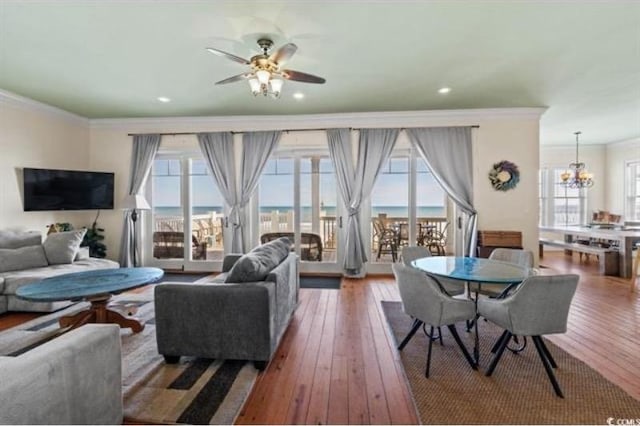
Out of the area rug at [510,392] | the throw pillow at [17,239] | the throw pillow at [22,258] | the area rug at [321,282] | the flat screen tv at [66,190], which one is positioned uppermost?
the flat screen tv at [66,190]

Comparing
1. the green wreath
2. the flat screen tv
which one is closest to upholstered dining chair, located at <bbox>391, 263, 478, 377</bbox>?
the green wreath

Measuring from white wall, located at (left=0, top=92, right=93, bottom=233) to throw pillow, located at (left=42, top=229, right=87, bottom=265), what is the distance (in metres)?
0.98

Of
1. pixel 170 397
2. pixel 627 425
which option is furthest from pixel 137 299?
pixel 627 425

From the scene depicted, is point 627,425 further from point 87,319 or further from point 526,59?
point 87,319

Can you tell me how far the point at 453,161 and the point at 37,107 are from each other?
677 cm

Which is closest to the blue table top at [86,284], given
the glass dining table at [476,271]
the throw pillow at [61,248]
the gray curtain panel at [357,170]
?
the throw pillow at [61,248]

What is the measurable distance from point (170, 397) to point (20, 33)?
11.4 ft

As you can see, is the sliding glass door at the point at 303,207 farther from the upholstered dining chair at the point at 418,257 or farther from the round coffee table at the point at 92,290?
the round coffee table at the point at 92,290

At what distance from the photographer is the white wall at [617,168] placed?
25.0 ft

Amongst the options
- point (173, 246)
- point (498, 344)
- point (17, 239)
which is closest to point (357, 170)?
point (498, 344)

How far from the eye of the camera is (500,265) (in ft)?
9.71

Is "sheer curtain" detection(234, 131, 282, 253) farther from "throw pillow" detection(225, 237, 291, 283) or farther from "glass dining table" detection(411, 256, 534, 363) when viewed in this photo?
"glass dining table" detection(411, 256, 534, 363)

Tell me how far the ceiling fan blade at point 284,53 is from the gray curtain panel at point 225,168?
303cm

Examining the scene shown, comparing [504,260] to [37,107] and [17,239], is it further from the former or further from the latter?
[37,107]
